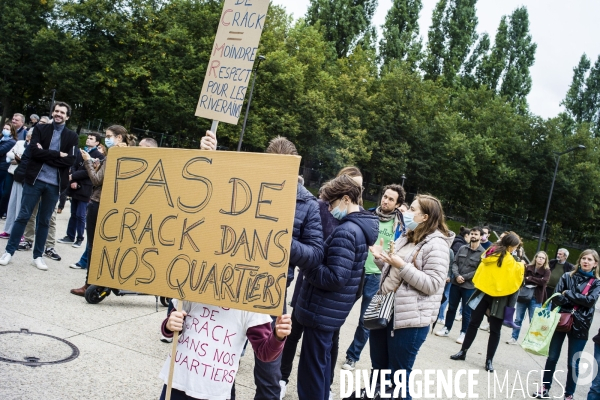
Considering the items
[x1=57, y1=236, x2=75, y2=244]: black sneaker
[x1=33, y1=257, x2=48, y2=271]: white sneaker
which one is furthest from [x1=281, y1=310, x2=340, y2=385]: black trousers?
[x1=57, y1=236, x2=75, y2=244]: black sneaker

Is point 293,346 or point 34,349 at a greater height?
point 293,346

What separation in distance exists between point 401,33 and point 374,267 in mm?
49863

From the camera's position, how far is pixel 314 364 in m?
4.46

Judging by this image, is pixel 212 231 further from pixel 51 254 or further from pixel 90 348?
pixel 51 254

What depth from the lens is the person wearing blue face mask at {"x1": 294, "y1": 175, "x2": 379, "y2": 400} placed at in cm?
435

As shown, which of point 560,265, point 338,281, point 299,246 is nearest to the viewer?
point 299,246

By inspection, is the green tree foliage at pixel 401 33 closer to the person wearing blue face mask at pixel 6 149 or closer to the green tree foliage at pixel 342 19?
the green tree foliage at pixel 342 19

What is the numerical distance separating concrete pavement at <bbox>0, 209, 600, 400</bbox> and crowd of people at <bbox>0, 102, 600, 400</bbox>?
0.31 meters

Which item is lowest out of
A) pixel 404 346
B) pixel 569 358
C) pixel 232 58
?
pixel 569 358

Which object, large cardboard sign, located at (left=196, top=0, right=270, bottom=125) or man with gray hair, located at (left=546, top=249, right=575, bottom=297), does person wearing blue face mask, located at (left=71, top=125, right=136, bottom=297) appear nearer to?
large cardboard sign, located at (left=196, top=0, right=270, bottom=125)

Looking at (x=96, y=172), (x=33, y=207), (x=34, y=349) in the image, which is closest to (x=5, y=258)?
(x=33, y=207)

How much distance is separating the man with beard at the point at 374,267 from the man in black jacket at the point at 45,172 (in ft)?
13.3

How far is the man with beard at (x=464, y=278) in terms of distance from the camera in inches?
376

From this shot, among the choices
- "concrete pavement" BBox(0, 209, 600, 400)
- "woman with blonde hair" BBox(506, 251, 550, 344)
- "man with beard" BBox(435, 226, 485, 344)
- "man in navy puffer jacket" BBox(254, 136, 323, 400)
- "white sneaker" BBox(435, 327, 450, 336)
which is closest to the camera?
"man in navy puffer jacket" BBox(254, 136, 323, 400)
